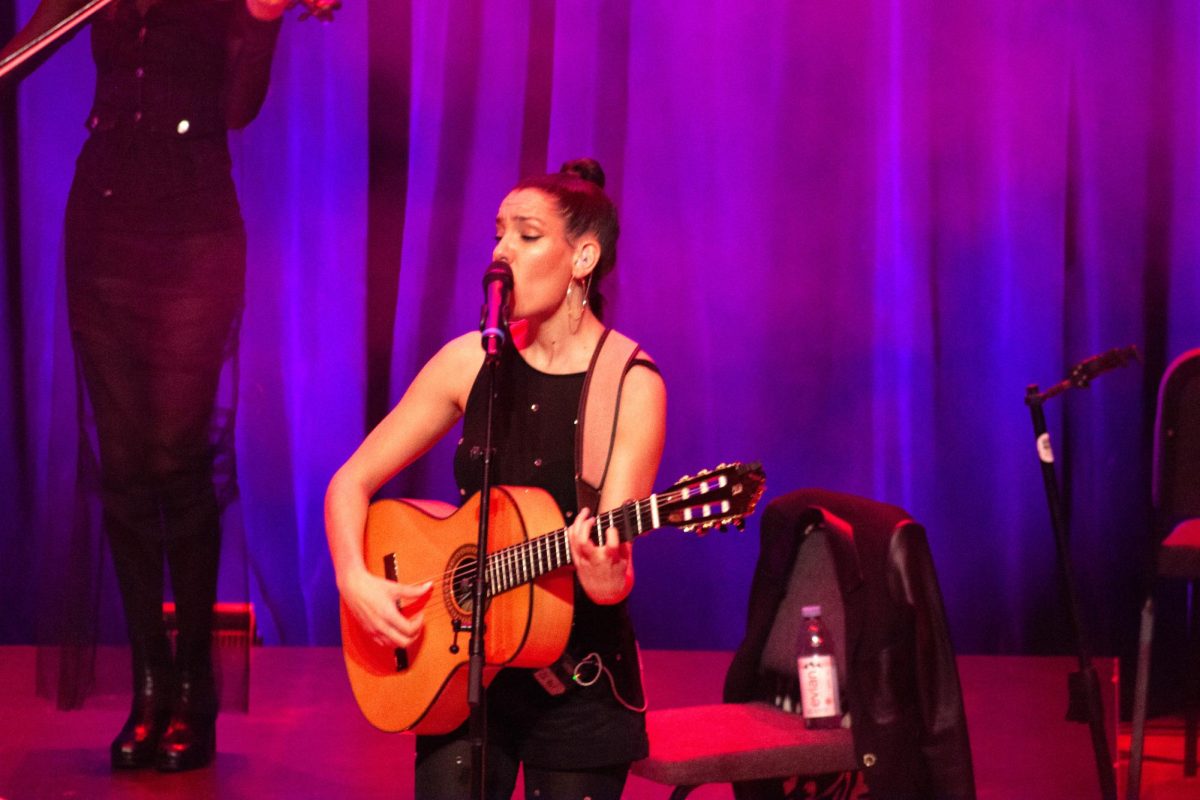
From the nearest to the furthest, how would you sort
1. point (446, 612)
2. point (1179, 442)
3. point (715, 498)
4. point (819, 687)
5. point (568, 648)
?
1. point (715, 498)
2. point (568, 648)
3. point (446, 612)
4. point (819, 687)
5. point (1179, 442)

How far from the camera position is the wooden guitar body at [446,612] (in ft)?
8.00

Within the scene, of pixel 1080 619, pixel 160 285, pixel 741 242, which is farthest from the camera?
pixel 741 242

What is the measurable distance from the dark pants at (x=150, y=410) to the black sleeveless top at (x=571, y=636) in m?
1.36

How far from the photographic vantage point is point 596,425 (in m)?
2.56

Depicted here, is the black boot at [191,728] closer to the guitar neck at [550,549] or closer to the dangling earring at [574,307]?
the guitar neck at [550,549]

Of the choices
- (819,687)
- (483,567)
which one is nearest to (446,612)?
(483,567)

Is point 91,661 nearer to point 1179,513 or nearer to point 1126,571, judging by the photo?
point 1179,513

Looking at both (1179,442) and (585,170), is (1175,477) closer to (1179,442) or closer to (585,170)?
(1179,442)

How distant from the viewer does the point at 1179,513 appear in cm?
348

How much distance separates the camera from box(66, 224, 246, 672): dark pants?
3713mm

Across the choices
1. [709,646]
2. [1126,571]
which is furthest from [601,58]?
[1126,571]

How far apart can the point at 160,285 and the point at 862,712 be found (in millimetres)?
2036

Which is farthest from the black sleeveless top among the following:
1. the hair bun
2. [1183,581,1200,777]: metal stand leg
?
[1183,581,1200,777]: metal stand leg


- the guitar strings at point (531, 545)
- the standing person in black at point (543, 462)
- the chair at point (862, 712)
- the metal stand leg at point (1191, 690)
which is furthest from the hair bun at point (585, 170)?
the metal stand leg at point (1191, 690)
